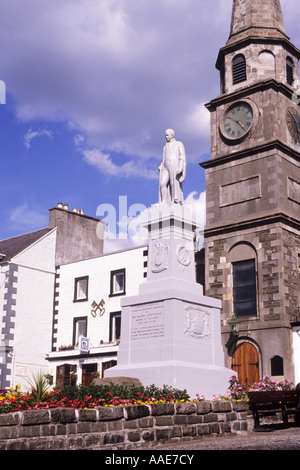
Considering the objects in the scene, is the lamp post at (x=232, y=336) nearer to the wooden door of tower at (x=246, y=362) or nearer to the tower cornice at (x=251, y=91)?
the wooden door of tower at (x=246, y=362)

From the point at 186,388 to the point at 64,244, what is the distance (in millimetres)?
27096

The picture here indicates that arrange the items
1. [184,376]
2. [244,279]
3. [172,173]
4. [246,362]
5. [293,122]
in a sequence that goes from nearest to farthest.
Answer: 1. [184,376]
2. [172,173]
3. [246,362]
4. [244,279]
5. [293,122]

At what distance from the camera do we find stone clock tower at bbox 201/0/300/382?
97.3 feet

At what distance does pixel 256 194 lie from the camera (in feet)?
105

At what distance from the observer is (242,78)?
35.1 m

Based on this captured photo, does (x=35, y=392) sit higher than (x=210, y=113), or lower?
lower

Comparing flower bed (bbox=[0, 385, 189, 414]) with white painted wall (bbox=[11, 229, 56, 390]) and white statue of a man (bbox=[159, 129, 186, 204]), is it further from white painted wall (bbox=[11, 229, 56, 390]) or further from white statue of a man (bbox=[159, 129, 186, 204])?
white painted wall (bbox=[11, 229, 56, 390])

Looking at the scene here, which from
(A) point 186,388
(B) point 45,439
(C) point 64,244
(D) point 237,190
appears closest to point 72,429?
(B) point 45,439

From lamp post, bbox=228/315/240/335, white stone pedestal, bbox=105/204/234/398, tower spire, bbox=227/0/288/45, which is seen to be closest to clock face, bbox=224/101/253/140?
tower spire, bbox=227/0/288/45

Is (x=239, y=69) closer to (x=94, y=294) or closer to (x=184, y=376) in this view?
(x=94, y=294)

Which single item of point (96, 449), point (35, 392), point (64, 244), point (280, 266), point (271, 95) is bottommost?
point (96, 449)

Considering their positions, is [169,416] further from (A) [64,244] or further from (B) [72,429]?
(A) [64,244]

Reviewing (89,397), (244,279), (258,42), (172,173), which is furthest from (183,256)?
(258,42)

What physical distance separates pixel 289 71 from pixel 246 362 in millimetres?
17741
